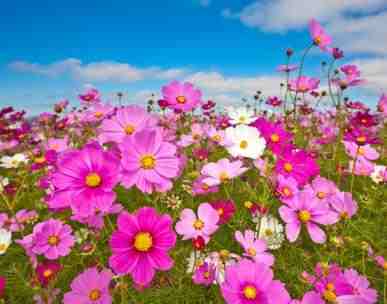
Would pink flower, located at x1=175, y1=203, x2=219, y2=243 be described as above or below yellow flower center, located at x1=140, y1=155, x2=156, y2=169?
below

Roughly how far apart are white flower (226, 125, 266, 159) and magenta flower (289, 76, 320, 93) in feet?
3.34

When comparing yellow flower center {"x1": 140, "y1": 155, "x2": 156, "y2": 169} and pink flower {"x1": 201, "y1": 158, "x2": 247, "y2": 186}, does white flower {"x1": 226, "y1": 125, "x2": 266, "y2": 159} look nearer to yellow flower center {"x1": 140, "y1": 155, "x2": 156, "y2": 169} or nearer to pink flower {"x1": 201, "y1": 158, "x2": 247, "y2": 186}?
pink flower {"x1": 201, "y1": 158, "x2": 247, "y2": 186}

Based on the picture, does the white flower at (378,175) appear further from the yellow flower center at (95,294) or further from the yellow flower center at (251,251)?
the yellow flower center at (95,294)

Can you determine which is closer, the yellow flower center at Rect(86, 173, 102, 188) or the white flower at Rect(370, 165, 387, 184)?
the yellow flower center at Rect(86, 173, 102, 188)

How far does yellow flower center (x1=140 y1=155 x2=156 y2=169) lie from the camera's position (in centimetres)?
93

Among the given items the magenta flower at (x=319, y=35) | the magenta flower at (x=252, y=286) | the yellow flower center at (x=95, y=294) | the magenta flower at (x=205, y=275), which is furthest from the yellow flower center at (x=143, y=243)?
the magenta flower at (x=319, y=35)

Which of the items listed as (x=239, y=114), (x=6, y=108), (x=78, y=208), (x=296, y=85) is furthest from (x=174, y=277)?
(x=6, y=108)

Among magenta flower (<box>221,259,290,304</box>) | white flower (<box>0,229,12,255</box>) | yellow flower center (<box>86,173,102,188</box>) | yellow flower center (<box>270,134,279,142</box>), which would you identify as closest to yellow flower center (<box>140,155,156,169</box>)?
yellow flower center (<box>86,173,102,188</box>)

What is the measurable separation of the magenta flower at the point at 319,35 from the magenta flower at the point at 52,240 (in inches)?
70.2

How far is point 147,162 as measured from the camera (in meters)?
0.94

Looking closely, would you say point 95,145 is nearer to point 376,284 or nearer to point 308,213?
point 308,213

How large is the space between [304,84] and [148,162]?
6.84 ft

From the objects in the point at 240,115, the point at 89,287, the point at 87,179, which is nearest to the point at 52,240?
the point at 89,287

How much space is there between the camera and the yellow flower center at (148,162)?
93 centimetres
